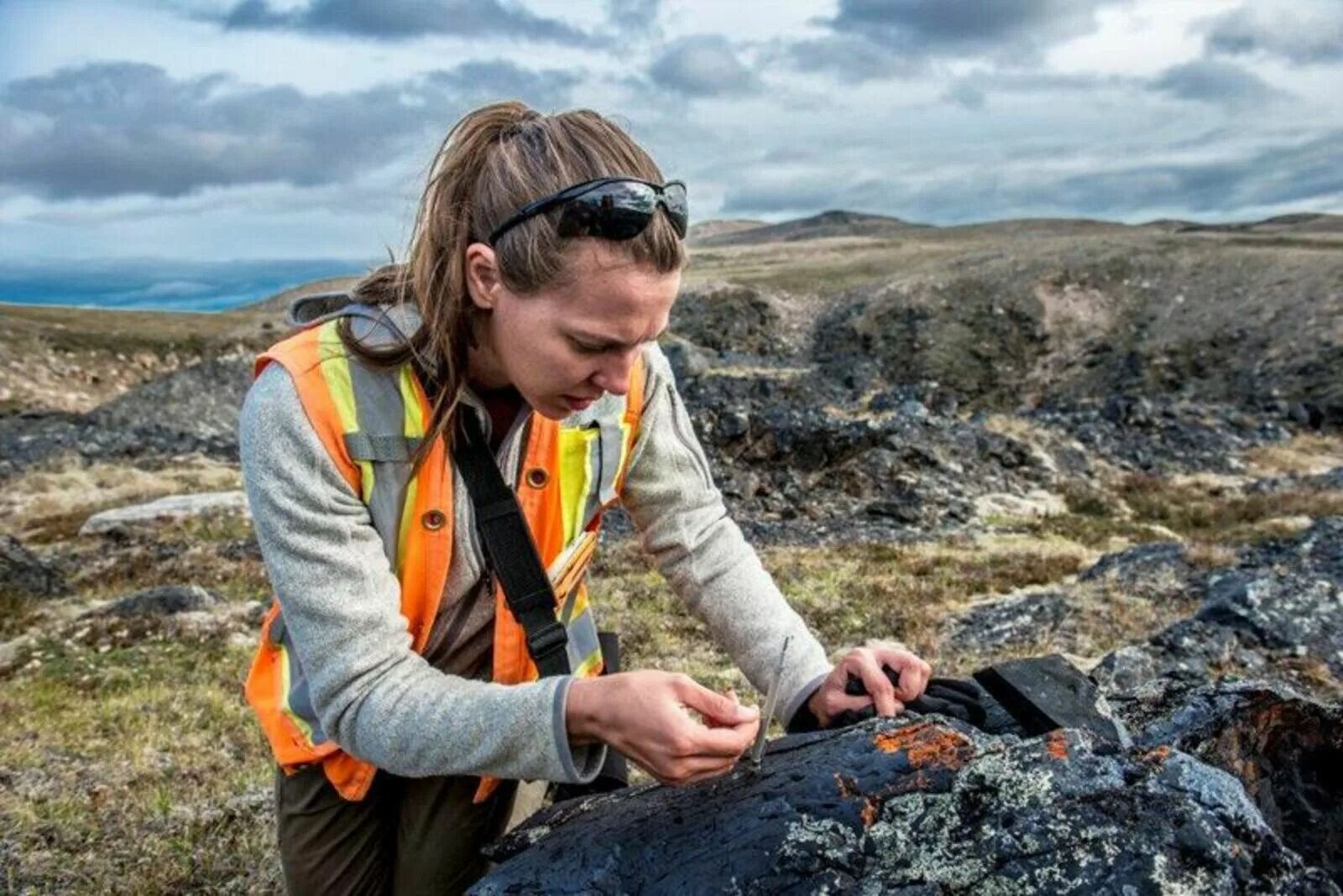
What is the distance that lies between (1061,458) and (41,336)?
42610mm

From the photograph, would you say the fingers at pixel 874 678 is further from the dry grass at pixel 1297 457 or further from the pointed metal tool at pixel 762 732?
the dry grass at pixel 1297 457

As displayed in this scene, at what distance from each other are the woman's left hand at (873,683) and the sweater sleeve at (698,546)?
24 centimetres

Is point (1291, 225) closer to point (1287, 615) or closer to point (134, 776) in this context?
point (1287, 615)

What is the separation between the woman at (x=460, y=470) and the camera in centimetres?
286

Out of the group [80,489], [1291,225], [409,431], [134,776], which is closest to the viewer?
[409,431]

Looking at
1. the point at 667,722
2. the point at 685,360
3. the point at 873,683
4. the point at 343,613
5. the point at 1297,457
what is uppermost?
the point at 343,613

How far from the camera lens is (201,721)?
8945 millimetres

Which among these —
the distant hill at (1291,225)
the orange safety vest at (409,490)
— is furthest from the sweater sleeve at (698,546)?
the distant hill at (1291,225)

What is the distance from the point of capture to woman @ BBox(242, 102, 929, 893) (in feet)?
9.37

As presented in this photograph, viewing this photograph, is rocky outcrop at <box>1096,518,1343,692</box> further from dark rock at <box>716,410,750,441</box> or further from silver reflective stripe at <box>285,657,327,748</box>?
dark rock at <box>716,410,750,441</box>

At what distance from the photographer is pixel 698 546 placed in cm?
396

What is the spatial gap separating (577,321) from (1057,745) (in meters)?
1.59

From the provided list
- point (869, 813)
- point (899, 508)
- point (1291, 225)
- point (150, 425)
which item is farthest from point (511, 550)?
point (1291, 225)

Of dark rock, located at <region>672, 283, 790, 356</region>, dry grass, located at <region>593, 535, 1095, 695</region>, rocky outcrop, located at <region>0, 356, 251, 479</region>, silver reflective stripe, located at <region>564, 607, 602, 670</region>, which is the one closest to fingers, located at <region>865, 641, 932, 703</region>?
silver reflective stripe, located at <region>564, 607, 602, 670</region>
